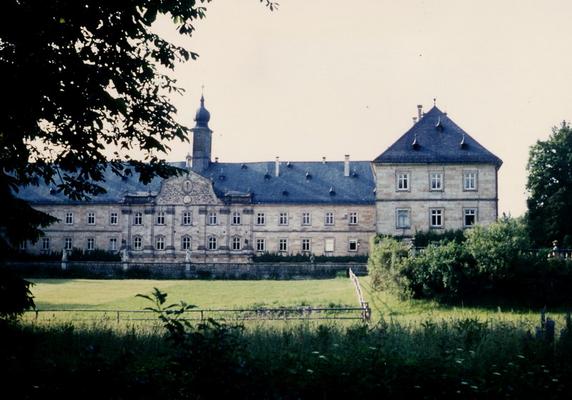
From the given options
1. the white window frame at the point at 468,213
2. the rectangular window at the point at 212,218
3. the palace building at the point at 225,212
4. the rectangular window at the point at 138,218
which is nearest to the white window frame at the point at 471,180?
the white window frame at the point at 468,213

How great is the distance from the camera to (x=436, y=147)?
134ft

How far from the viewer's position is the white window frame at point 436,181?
4062cm

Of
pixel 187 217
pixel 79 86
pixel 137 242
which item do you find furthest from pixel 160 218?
pixel 79 86

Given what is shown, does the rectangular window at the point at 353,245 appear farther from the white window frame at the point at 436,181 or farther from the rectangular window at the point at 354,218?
the white window frame at the point at 436,181

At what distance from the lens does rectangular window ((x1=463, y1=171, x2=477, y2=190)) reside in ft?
133

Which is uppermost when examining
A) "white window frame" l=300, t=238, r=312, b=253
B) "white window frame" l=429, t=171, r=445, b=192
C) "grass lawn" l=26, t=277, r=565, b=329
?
"white window frame" l=429, t=171, r=445, b=192

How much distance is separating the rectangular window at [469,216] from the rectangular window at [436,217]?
1693 millimetres

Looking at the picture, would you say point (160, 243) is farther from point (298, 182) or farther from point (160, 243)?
point (298, 182)

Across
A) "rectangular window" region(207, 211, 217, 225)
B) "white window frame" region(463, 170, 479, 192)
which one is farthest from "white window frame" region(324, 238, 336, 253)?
"white window frame" region(463, 170, 479, 192)

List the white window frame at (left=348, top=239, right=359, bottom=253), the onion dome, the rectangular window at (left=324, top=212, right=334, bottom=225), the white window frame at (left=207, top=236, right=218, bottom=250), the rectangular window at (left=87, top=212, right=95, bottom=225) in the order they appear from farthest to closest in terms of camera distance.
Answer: the onion dome < the rectangular window at (left=87, top=212, right=95, bottom=225) < the white window frame at (left=207, top=236, right=218, bottom=250) < the rectangular window at (left=324, top=212, right=334, bottom=225) < the white window frame at (left=348, top=239, right=359, bottom=253)

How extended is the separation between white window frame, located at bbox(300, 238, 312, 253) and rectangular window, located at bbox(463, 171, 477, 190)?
18856 millimetres

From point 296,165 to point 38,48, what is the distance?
50.5 meters

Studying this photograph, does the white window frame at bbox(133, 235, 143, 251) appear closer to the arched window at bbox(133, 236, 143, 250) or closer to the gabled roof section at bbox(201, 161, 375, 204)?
the arched window at bbox(133, 236, 143, 250)

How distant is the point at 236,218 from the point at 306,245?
295 inches
